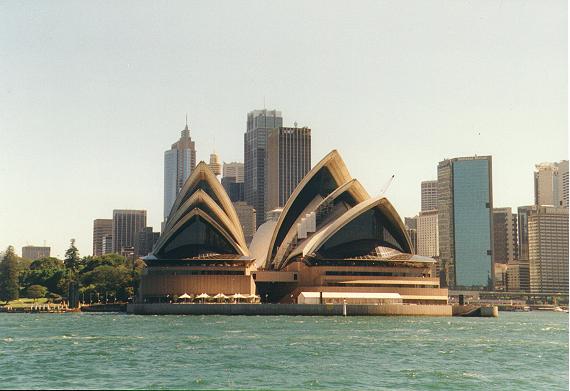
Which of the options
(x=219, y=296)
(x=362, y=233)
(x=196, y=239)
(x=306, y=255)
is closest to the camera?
(x=219, y=296)

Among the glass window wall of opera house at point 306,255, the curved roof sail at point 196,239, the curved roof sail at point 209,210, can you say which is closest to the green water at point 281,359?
the glass window wall of opera house at point 306,255

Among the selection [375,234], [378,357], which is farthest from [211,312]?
[378,357]

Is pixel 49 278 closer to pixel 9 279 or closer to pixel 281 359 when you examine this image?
pixel 9 279

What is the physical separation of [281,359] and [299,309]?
5941 centimetres

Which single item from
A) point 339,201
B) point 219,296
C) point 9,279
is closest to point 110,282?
point 9,279

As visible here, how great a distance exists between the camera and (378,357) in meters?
50.2

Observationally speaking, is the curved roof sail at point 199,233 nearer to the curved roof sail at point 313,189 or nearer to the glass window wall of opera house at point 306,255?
the glass window wall of opera house at point 306,255

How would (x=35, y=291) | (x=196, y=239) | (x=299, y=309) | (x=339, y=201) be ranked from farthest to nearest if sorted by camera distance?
(x=35, y=291) < (x=339, y=201) < (x=196, y=239) < (x=299, y=309)

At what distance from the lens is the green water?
39875mm

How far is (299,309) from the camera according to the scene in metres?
108

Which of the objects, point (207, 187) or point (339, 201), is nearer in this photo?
point (339, 201)

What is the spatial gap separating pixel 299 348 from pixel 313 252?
59988mm

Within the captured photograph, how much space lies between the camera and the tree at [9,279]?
14875cm

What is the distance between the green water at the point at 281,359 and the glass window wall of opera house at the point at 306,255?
128 ft
